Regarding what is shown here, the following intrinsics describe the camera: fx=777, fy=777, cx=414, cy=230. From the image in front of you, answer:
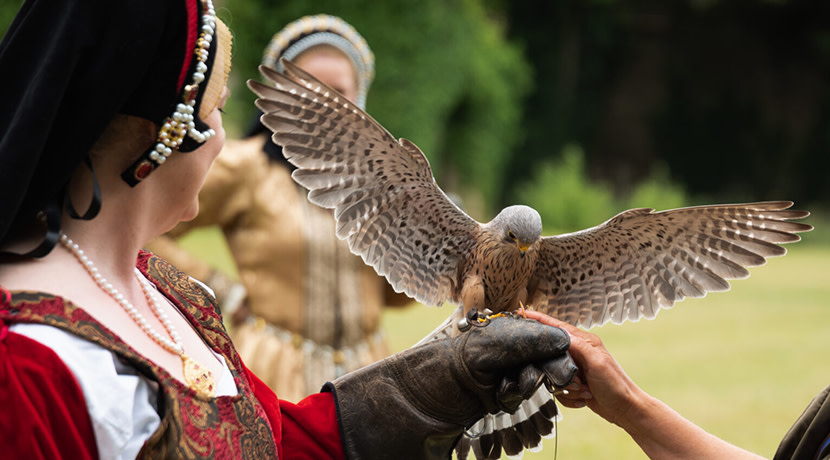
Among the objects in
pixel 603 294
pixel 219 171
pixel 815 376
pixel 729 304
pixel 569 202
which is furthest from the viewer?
pixel 569 202

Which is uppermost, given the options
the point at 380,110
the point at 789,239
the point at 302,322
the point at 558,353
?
the point at 380,110

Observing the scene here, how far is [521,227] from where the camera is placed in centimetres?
204

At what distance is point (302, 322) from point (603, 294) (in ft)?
3.95

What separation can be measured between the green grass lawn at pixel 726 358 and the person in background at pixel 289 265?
2.40 meters

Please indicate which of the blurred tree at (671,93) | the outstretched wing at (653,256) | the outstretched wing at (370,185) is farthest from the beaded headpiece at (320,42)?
the blurred tree at (671,93)

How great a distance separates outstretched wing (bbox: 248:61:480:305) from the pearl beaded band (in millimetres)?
498

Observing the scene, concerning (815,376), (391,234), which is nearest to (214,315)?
(391,234)

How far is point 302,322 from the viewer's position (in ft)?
9.37

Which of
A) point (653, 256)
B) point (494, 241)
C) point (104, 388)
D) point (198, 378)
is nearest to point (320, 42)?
point (494, 241)

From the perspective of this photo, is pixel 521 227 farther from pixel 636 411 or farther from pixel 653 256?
pixel 636 411

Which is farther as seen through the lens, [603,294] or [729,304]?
[729,304]

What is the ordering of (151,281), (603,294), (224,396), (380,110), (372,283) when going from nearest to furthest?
(224,396) → (151,281) → (603,294) → (372,283) → (380,110)

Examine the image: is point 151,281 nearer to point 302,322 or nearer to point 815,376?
point 302,322

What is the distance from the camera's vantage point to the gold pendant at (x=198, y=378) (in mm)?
1236
